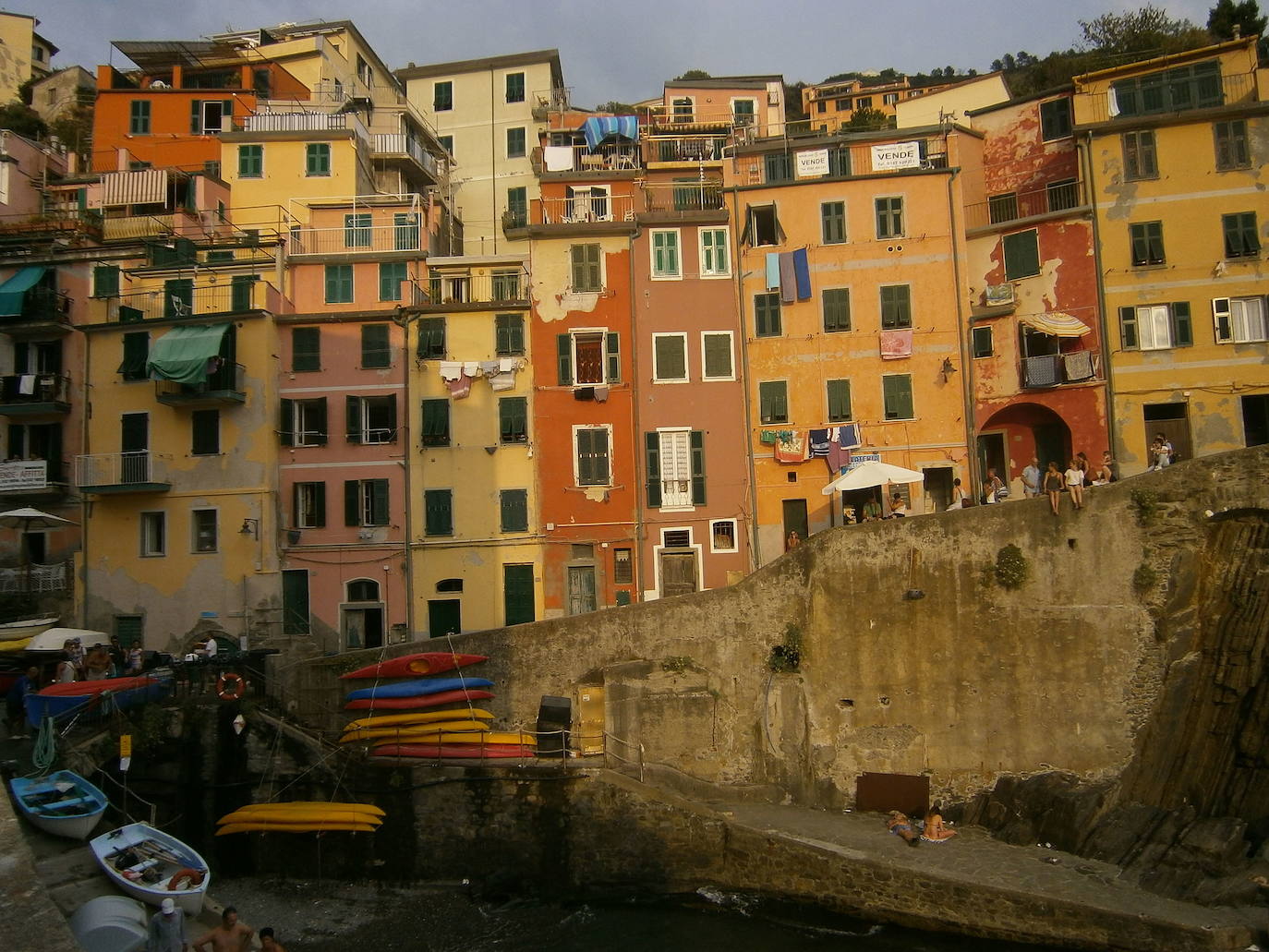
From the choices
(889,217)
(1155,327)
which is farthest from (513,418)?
(1155,327)

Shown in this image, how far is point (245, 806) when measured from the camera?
22797 millimetres

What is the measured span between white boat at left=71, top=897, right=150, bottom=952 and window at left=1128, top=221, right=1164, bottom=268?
30.3 metres

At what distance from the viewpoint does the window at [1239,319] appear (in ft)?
94.0

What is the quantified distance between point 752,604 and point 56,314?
2481 cm

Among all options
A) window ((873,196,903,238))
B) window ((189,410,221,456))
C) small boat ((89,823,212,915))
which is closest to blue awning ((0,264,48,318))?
window ((189,410,221,456))

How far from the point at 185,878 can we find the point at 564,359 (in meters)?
18.3

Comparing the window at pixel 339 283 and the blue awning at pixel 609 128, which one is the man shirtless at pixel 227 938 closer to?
the window at pixel 339 283

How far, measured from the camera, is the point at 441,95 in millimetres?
45969

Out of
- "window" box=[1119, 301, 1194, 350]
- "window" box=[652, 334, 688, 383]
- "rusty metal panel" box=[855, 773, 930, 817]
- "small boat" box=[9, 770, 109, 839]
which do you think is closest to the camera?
"small boat" box=[9, 770, 109, 839]

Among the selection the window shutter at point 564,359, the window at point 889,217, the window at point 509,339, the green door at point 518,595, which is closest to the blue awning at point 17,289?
the window at point 509,339

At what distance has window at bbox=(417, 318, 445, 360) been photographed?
1236 inches

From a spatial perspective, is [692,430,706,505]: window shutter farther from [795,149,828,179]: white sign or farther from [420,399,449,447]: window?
[795,149,828,179]: white sign

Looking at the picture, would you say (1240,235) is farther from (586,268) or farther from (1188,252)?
(586,268)

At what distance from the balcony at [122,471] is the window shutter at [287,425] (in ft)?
12.1
